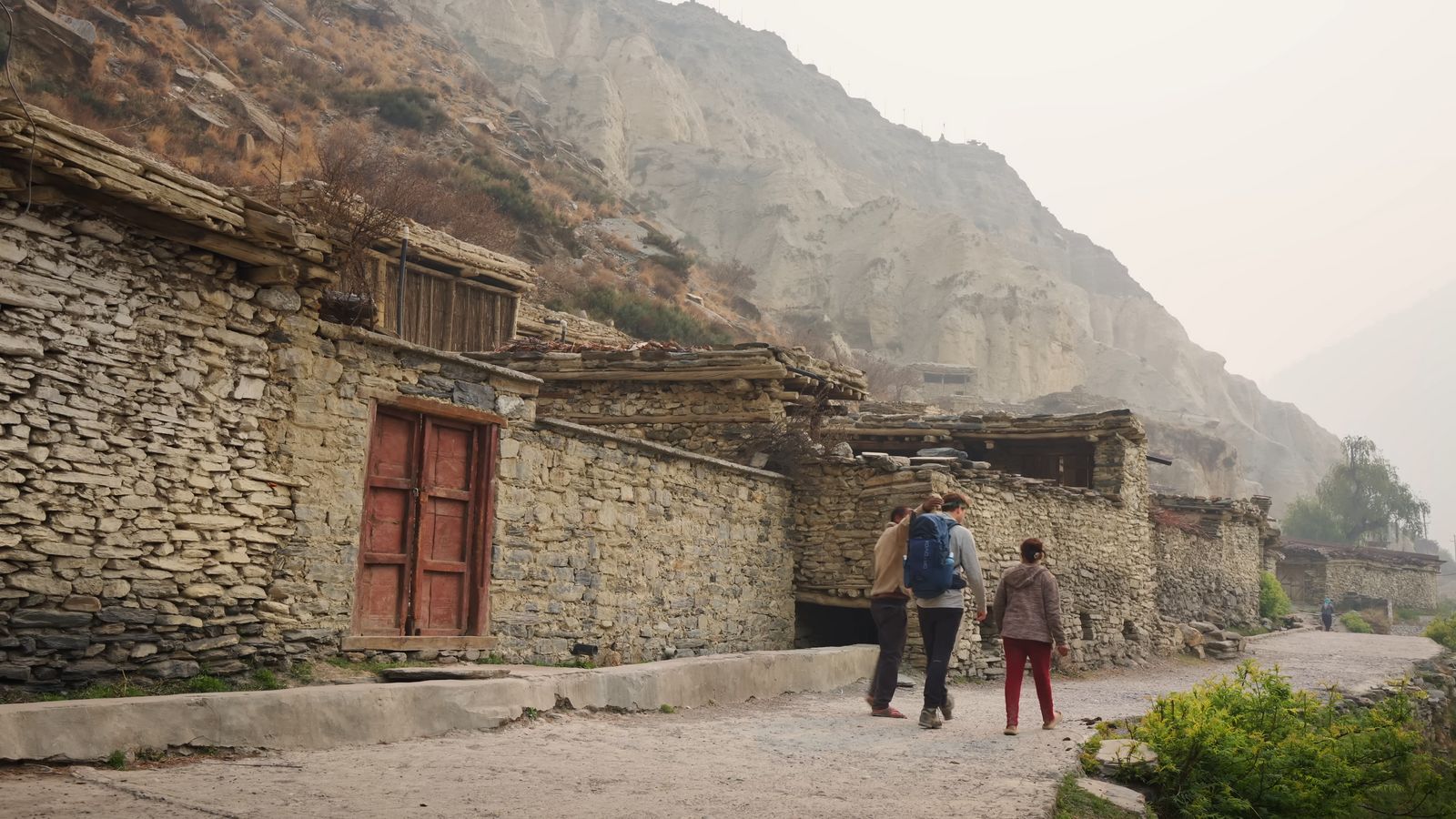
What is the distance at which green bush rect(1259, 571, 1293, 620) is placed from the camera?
30469mm

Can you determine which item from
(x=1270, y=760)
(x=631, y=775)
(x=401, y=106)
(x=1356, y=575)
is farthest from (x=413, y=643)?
(x=1356, y=575)

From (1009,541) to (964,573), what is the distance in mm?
7825

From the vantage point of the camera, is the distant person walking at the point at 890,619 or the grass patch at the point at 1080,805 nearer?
the grass patch at the point at 1080,805

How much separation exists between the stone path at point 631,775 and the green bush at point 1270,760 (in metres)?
0.68

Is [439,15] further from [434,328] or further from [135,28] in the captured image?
[434,328]

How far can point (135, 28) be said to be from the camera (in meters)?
29.6

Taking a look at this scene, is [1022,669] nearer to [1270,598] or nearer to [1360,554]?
[1270,598]

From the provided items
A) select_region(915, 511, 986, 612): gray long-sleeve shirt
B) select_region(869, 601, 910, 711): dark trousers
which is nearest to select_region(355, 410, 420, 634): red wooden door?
select_region(869, 601, 910, 711): dark trousers

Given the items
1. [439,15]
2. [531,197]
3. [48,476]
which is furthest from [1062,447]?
[439,15]

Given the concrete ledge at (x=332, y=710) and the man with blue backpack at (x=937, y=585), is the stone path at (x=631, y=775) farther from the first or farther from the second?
the man with blue backpack at (x=937, y=585)

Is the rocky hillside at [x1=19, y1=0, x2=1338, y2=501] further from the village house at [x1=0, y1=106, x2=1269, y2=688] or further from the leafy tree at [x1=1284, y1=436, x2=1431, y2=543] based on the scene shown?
the village house at [x1=0, y1=106, x2=1269, y2=688]

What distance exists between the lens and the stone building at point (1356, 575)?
4272 centimetres

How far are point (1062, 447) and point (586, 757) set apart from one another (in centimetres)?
1618

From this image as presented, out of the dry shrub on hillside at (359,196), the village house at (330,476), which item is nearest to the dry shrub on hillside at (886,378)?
the dry shrub on hillside at (359,196)
